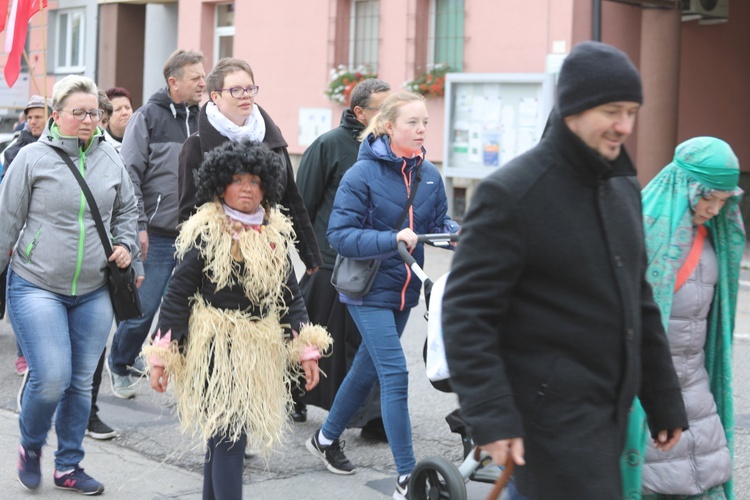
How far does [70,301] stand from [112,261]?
266 millimetres

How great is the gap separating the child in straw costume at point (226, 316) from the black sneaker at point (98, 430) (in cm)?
190

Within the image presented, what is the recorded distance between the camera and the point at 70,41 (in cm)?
2753

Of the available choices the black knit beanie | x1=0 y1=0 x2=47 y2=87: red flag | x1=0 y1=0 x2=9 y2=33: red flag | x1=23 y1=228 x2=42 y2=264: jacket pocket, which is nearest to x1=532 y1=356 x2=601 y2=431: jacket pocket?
the black knit beanie

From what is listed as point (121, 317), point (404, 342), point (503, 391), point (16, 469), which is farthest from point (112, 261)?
point (404, 342)

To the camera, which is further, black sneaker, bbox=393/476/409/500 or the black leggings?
black sneaker, bbox=393/476/409/500

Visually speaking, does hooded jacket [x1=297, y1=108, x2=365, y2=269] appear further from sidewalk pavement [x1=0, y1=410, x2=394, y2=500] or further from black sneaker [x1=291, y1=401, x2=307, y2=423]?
sidewalk pavement [x1=0, y1=410, x2=394, y2=500]

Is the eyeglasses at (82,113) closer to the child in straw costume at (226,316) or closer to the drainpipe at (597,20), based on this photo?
the child in straw costume at (226,316)

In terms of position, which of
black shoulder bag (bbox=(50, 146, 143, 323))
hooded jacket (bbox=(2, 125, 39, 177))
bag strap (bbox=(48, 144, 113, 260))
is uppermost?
hooded jacket (bbox=(2, 125, 39, 177))

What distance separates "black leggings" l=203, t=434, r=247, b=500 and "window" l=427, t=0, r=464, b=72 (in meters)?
14.1

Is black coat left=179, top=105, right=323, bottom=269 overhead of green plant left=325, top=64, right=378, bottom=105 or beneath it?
beneath

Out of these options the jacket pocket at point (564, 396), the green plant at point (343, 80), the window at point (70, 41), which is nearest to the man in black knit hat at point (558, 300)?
the jacket pocket at point (564, 396)

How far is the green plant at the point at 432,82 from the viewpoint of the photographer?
18266 mm

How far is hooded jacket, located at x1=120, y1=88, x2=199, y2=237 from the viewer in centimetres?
721

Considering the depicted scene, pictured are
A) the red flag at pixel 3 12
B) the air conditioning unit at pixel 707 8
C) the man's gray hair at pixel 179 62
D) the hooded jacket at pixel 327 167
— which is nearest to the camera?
the hooded jacket at pixel 327 167
